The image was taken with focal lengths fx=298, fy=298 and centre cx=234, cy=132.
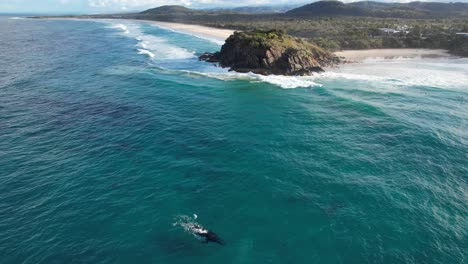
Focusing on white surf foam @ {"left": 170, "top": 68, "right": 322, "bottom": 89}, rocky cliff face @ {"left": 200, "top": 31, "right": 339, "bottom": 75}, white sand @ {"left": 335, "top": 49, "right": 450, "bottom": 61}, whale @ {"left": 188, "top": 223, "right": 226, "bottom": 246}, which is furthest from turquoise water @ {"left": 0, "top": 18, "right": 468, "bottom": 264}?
white sand @ {"left": 335, "top": 49, "right": 450, "bottom": 61}

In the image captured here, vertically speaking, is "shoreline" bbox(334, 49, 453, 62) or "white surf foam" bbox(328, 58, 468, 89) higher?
"shoreline" bbox(334, 49, 453, 62)

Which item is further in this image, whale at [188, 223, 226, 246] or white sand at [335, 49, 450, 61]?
white sand at [335, 49, 450, 61]

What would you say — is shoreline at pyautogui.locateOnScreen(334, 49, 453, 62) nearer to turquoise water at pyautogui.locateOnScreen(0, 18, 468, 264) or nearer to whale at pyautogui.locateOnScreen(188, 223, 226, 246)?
turquoise water at pyautogui.locateOnScreen(0, 18, 468, 264)

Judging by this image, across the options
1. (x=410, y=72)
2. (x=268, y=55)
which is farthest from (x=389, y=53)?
(x=268, y=55)

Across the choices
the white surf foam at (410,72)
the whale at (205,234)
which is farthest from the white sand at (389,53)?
the whale at (205,234)

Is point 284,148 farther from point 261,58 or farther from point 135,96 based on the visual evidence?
point 261,58

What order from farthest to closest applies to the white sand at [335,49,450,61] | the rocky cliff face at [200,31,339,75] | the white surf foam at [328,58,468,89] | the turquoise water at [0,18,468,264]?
1. the white sand at [335,49,450,61]
2. the rocky cliff face at [200,31,339,75]
3. the white surf foam at [328,58,468,89]
4. the turquoise water at [0,18,468,264]

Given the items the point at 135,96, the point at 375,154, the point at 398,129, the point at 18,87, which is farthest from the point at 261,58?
the point at 18,87
